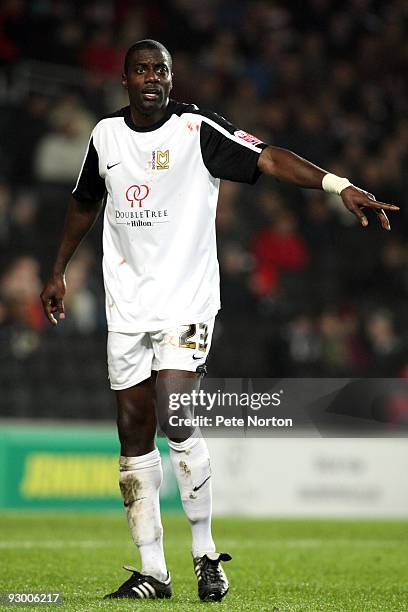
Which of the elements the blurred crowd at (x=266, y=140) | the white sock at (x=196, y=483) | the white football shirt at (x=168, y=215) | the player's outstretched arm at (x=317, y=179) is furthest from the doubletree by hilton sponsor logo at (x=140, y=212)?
the blurred crowd at (x=266, y=140)

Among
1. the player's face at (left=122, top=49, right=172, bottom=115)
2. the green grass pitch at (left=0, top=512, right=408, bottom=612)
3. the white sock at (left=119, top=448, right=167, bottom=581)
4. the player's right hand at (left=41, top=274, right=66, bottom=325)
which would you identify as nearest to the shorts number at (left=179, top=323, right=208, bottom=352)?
the white sock at (left=119, top=448, right=167, bottom=581)

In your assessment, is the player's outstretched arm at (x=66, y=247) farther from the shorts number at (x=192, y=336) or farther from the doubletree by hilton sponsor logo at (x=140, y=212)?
the shorts number at (x=192, y=336)

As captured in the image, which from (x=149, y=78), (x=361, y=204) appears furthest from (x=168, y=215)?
(x=361, y=204)

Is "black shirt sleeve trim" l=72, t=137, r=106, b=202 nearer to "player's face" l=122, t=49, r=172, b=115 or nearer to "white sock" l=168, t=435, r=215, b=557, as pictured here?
"player's face" l=122, t=49, r=172, b=115

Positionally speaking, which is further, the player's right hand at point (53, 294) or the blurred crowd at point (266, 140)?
the blurred crowd at point (266, 140)

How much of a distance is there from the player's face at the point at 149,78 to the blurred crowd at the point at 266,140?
620 cm

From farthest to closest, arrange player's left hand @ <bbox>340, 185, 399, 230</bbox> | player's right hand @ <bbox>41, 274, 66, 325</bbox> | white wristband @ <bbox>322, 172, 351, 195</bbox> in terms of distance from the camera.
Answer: player's right hand @ <bbox>41, 274, 66, 325</bbox>
white wristband @ <bbox>322, 172, 351, 195</bbox>
player's left hand @ <bbox>340, 185, 399, 230</bbox>

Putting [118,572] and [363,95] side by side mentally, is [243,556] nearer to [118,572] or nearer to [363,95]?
[118,572]

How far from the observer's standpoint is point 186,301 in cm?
529

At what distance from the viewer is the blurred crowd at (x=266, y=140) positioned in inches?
472

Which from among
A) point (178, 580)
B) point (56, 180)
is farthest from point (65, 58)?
point (178, 580)

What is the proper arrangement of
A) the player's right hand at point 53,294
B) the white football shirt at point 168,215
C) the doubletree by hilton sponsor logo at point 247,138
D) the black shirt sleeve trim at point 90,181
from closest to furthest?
the doubletree by hilton sponsor logo at point 247,138 < the white football shirt at point 168,215 < the black shirt sleeve trim at point 90,181 < the player's right hand at point 53,294

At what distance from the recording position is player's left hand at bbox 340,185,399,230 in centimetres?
454

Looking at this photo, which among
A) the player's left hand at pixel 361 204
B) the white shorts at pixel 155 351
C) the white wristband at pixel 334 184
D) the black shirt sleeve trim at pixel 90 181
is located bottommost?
the white shorts at pixel 155 351
